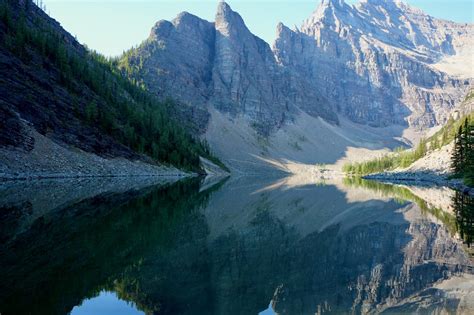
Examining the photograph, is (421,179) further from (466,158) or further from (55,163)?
(55,163)

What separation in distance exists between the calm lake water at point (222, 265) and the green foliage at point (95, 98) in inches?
3034

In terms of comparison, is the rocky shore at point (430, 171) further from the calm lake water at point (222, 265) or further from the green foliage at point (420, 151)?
the calm lake water at point (222, 265)

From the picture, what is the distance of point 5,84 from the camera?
80875 mm

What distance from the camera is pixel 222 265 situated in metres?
18.4

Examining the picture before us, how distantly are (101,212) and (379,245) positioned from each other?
2245 centimetres

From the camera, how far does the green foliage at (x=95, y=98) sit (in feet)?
338

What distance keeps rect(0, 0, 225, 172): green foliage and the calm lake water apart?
77.1 meters

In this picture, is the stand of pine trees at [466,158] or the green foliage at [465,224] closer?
the green foliage at [465,224]

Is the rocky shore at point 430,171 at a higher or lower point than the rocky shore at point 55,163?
higher

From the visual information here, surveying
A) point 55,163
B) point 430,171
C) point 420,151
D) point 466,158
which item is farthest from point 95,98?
point 420,151

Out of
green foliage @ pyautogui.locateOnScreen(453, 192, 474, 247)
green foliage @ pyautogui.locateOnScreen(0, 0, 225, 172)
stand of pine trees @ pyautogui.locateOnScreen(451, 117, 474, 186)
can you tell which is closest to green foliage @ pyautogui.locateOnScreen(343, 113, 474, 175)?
stand of pine trees @ pyautogui.locateOnScreen(451, 117, 474, 186)

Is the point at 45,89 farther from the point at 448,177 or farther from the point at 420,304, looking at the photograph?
the point at 448,177

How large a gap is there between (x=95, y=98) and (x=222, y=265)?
108866mm

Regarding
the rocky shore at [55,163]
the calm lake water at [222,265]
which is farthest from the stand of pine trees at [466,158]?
the rocky shore at [55,163]
